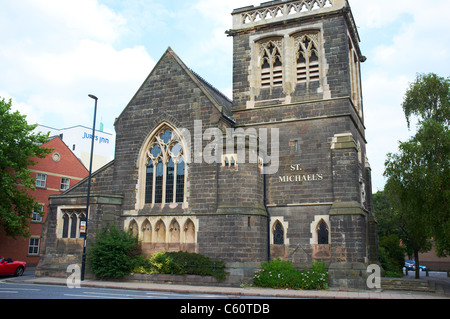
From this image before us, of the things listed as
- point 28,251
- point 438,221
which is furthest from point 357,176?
point 28,251

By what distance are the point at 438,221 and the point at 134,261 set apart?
1433 cm

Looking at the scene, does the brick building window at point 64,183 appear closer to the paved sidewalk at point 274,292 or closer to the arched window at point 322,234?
the paved sidewalk at point 274,292

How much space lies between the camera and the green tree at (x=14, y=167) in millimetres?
27938

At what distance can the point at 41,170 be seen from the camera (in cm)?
3672

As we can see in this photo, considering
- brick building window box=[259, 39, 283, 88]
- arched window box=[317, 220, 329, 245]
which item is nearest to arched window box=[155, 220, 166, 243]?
A: arched window box=[317, 220, 329, 245]

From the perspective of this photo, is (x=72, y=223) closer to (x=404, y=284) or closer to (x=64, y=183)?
(x=404, y=284)

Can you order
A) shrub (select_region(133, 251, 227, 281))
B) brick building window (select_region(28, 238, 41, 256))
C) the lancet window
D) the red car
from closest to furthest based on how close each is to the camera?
1. shrub (select_region(133, 251, 227, 281))
2. the lancet window
3. the red car
4. brick building window (select_region(28, 238, 41, 256))

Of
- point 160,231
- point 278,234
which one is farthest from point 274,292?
point 160,231

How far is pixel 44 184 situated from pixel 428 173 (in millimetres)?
31111

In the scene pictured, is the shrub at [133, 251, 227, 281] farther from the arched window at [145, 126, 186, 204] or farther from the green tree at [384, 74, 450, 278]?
the green tree at [384, 74, 450, 278]

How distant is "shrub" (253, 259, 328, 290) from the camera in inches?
688

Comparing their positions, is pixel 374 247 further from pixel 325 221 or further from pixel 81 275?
pixel 81 275

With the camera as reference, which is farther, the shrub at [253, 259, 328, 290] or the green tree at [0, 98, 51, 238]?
the green tree at [0, 98, 51, 238]

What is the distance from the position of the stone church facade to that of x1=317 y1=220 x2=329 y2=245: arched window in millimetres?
46
